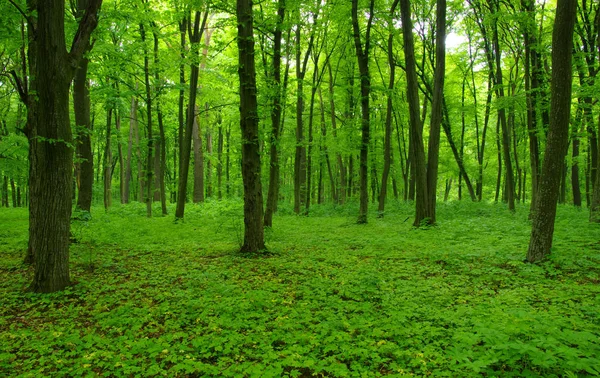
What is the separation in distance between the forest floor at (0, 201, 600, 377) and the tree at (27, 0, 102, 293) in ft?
2.04

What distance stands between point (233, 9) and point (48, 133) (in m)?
7.11

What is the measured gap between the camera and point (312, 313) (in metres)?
4.65

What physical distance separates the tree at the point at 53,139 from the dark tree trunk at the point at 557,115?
27.6 ft

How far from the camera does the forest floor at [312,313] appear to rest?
3.30 meters

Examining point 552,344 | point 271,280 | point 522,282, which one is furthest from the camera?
point 271,280

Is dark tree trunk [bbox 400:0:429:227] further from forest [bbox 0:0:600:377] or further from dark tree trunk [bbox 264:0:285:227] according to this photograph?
dark tree trunk [bbox 264:0:285:227]

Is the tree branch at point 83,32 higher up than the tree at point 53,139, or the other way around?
the tree branch at point 83,32

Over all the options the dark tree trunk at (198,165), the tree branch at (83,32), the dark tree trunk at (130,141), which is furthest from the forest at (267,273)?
the dark tree trunk at (130,141)

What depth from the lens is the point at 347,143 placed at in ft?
55.7

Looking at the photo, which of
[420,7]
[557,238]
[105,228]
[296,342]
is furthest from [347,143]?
[296,342]

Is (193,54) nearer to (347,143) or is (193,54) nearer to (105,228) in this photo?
(105,228)

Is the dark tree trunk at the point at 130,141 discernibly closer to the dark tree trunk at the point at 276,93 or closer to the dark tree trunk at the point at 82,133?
the dark tree trunk at the point at 82,133

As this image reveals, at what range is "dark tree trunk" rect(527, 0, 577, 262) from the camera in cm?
639

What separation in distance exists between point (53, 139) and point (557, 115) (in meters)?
9.02
